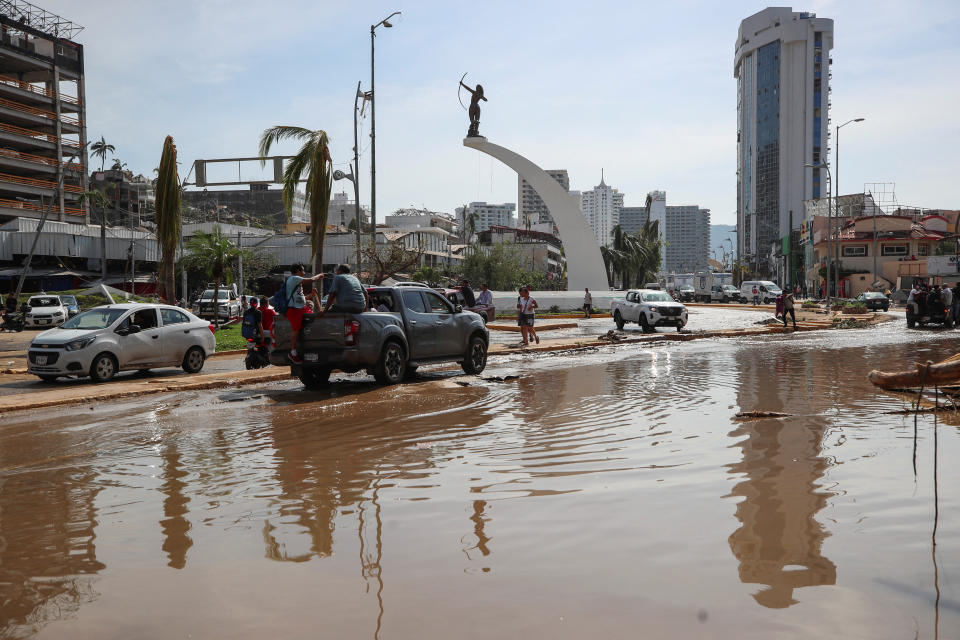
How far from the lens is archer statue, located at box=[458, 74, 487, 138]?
46.0 m

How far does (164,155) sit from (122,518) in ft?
66.3

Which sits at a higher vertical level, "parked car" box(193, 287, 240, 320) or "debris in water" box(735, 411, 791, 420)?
"parked car" box(193, 287, 240, 320)

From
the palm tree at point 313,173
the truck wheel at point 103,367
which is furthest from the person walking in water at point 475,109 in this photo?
the truck wheel at point 103,367

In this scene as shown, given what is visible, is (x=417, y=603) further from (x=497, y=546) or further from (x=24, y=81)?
(x=24, y=81)

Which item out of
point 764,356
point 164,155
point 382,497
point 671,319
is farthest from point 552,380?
point 671,319

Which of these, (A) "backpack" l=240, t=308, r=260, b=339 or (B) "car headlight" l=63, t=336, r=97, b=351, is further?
(A) "backpack" l=240, t=308, r=260, b=339

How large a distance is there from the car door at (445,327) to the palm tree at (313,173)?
947 centimetres

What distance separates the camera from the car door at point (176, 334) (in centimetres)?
1585

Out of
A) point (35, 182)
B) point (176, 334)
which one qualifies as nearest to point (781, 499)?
point (176, 334)

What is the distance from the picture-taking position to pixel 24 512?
5.50 metres

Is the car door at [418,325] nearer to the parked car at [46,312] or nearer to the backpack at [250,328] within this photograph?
the backpack at [250,328]

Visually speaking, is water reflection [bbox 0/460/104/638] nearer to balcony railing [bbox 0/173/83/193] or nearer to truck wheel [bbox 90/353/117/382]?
truck wheel [bbox 90/353/117/382]

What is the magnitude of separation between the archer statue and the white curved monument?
1.23 m

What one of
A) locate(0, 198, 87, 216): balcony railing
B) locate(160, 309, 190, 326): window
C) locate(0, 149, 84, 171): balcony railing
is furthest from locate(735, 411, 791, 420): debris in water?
locate(0, 149, 84, 171): balcony railing
